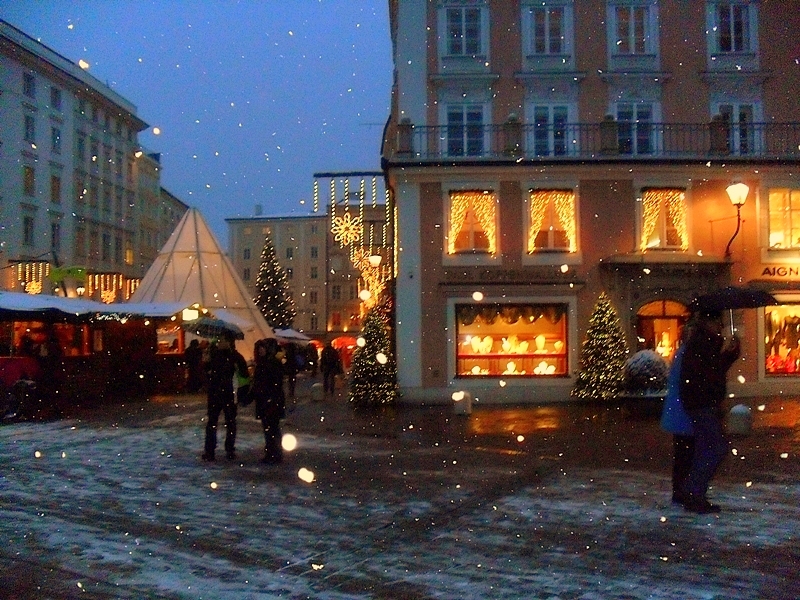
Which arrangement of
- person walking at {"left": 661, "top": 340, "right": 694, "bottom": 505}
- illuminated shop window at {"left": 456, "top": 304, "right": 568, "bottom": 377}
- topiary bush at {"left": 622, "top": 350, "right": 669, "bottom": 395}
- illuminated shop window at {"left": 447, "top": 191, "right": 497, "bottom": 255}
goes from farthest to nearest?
illuminated shop window at {"left": 456, "top": 304, "right": 568, "bottom": 377}
illuminated shop window at {"left": 447, "top": 191, "right": 497, "bottom": 255}
topiary bush at {"left": 622, "top": 350, "right": 669, "bottom": 395}
person walking at {"left": 661, "top": 340, "right": 694, "bottom": 505}

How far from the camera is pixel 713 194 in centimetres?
2494

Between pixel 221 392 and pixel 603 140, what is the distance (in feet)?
50.8

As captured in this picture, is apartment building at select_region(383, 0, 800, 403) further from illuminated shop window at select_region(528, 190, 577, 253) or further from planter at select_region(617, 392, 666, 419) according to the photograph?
planter at select_region(617, 392, 666, 419)

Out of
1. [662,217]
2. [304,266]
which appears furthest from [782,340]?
[304,266]

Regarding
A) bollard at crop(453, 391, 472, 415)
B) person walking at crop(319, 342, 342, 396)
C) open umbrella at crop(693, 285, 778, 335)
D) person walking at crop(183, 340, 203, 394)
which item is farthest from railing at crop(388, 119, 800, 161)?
open umbrella at crop(693, 285, 778, 335)

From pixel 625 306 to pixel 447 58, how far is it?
28.0 ft

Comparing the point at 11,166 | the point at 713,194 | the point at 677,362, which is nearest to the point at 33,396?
the point at 677,362

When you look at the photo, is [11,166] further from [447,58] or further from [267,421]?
[267,421]

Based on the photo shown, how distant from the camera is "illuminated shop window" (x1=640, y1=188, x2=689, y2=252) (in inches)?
979

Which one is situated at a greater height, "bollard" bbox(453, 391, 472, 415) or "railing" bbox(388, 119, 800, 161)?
"railing" bbox(388, 119, 800, 161)

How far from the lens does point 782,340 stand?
25312 mm

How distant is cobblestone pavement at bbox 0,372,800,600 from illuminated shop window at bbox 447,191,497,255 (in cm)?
1010

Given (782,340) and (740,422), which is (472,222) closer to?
(782,340)

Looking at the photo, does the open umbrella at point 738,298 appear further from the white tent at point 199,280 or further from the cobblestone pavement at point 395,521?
the white tent at point 199,280
